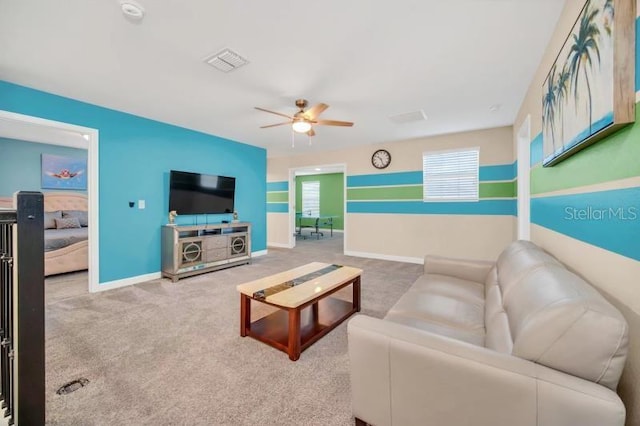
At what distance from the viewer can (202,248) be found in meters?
4.32

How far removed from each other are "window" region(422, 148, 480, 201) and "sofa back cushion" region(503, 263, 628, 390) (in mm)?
4211

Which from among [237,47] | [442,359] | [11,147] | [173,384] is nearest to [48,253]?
[11,147]

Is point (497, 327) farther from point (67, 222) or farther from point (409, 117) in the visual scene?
point (67, 222)

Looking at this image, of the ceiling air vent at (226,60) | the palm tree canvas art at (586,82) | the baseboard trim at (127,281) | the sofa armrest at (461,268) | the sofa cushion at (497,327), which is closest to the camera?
the palm tree canvas art at (586,82)

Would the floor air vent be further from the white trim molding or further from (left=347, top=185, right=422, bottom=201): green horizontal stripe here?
(left=347, top=185, right=422, bottom=201): green horizontal stripe

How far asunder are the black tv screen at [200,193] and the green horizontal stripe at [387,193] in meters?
2.65

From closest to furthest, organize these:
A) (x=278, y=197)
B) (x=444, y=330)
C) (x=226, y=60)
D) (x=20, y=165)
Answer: (x=444, y=330)
(x=226, y=60)
(x=20, y=165)
(x=278, y=197)

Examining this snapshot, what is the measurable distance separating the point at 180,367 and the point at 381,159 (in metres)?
5.01

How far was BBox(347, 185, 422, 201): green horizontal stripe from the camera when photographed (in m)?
5.36

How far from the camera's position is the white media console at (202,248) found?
4.04 metres

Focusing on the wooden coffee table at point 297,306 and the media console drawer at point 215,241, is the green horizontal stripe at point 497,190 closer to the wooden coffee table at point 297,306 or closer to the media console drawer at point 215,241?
the wooden coffee table at point 297,306

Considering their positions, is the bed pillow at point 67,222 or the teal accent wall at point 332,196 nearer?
the bed pillow at point 67,222

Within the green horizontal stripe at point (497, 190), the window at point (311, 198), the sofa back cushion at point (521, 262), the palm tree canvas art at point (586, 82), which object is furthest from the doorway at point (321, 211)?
the palm tree canvas art at point (586, 82)

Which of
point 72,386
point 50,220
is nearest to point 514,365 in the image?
point 72,386
